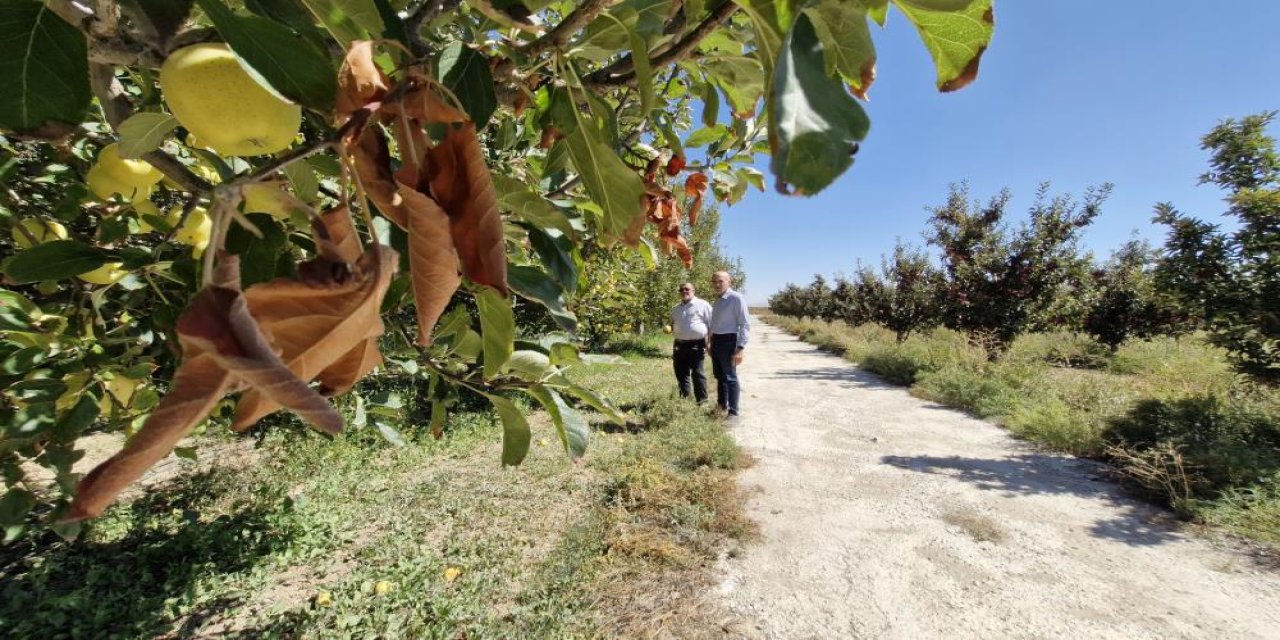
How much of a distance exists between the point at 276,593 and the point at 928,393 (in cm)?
835

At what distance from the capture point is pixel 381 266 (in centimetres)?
31

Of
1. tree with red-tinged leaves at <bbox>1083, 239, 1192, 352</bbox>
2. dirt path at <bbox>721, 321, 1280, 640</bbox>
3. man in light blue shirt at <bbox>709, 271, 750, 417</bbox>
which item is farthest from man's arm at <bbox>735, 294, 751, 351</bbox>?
tree with red-tinged leaves at <bbox>1083, 239, 1192, 352</bbox>

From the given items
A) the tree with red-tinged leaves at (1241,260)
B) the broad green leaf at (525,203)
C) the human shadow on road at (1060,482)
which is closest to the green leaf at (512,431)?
the broad green leaf at (525,203)

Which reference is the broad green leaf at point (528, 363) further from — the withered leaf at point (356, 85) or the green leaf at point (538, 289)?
the withered leaf at point (356, 85)

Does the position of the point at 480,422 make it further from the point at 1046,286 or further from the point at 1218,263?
the point at 1046,286

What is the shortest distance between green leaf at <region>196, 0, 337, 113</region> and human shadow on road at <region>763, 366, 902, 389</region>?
32.0ft

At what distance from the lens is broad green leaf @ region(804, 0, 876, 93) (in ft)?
1.36

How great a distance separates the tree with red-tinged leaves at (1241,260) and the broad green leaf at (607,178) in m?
7.39

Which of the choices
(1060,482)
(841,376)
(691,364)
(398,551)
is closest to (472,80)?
(398,551)

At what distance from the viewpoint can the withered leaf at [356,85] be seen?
0.40 m

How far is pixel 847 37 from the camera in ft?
1.45

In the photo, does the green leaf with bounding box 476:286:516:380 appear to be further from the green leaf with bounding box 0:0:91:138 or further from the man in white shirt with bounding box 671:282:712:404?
the man in white shirt with bounding box 671:282:712:404

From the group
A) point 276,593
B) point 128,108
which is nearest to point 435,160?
point 128,108

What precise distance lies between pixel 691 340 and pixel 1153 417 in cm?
497
